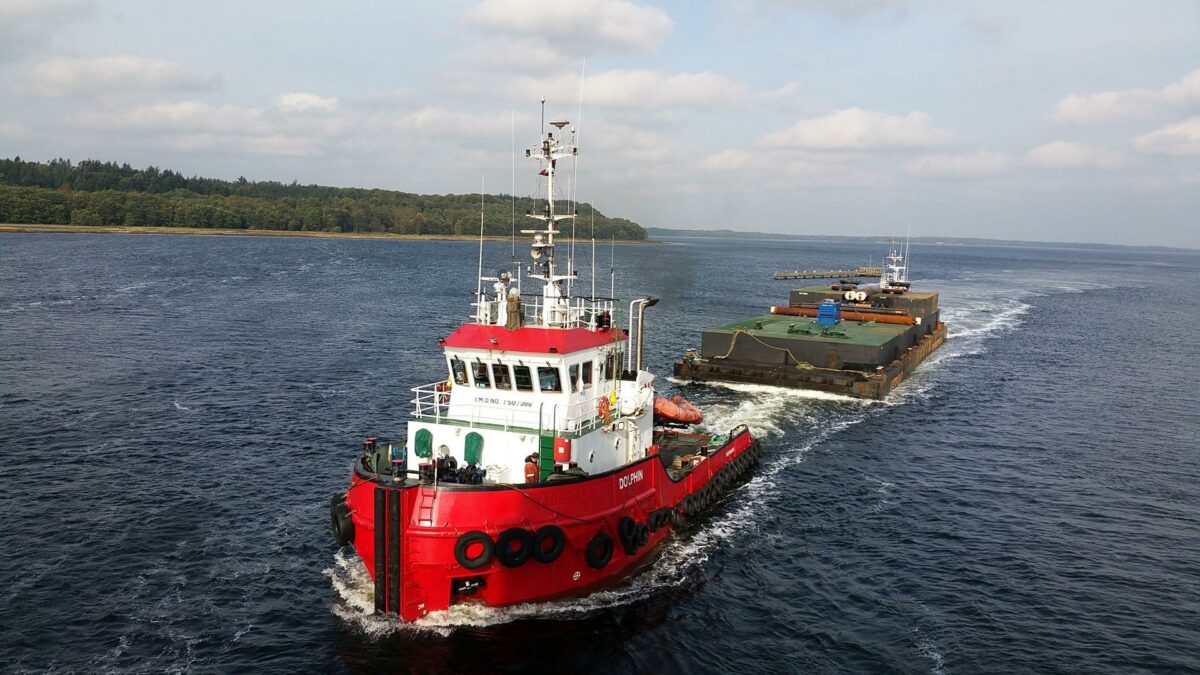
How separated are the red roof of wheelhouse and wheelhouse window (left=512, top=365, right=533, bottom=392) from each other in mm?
578

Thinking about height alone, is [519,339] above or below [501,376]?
above

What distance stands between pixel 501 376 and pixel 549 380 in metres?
1.14

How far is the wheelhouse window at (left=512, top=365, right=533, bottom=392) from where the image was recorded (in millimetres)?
18875

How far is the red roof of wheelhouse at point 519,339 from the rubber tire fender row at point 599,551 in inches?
164

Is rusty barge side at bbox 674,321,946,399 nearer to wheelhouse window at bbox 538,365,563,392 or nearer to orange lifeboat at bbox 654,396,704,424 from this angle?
orange lifeboat at bbox 654,396,704,424

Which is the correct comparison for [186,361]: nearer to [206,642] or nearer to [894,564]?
[206,642]

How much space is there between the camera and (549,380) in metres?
19.0

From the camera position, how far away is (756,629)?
18047 millimetres

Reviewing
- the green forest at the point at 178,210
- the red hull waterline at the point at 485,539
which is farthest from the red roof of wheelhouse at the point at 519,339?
the green forest at the point at 178,210

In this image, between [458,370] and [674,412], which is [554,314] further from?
[674,412]

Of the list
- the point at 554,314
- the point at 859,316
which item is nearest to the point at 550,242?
the point at 554,314

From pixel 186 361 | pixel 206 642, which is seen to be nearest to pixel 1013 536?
pixel 206 642

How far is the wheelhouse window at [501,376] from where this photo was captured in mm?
19016

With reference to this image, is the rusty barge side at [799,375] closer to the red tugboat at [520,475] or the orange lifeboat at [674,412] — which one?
the orange lifeboat at [674,412]
